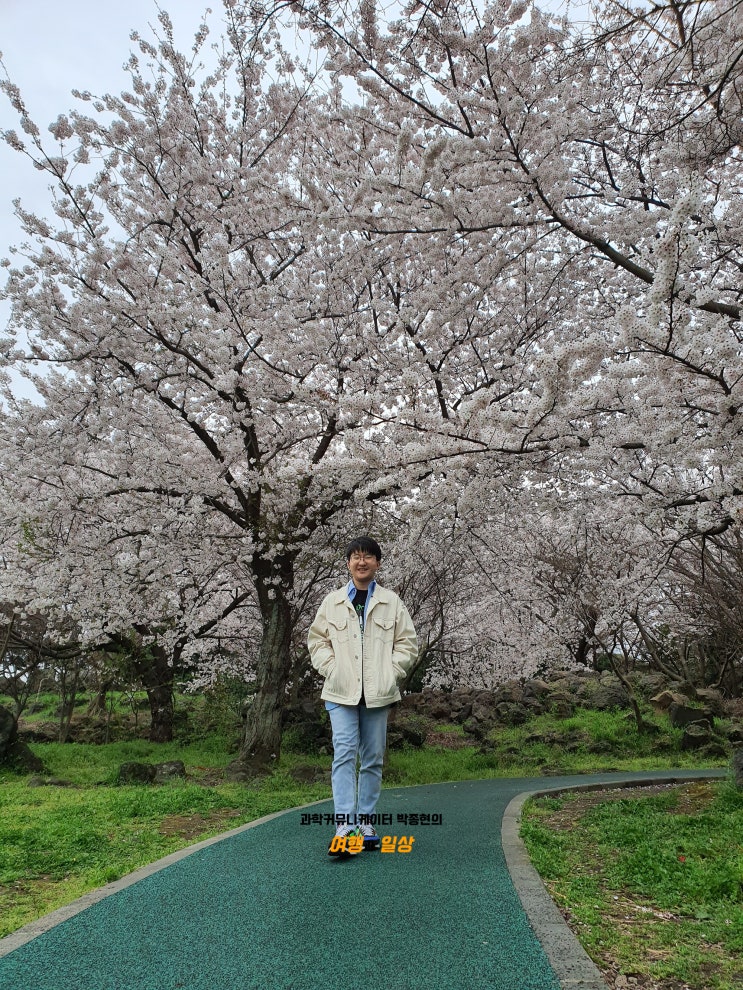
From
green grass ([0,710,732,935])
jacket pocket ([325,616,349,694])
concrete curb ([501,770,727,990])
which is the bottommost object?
green grass ([0,710,732,935])

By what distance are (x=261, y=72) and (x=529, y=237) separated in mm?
4025

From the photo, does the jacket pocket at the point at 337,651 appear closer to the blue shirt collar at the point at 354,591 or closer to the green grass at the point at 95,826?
the blue shirt collar at the point at 354,591

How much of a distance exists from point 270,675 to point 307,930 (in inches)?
291

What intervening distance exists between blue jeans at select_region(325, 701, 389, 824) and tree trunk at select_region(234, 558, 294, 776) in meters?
5.97

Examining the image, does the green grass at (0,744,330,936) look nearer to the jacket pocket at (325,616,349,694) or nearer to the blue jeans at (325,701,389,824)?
the blue jeans at (325,701,389,824)

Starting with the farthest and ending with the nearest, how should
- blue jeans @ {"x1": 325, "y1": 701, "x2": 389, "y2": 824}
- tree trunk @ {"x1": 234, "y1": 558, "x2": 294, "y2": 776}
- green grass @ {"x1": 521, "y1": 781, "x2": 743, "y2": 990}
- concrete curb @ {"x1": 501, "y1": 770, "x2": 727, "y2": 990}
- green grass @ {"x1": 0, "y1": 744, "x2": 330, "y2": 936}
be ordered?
tree trunk @ {"x1": 234, "y1": 558, "x2": 294, "y2": 776}, blue jeans @ {"x1": 325, "y1": 701, "x2": 389, "y2": 824}, green grass @ {"x1": 0, "y1": 744, "x2": 330, "y2": 936}, green grass @ {"x1": 521, "y1": 781, "x2": 743, "y2": 990}, concrete curb @ {"x1": 501, "y1": 770, "x2": 727, "y2": 990}

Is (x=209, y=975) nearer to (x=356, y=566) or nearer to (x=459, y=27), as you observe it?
(x=356, y=566)

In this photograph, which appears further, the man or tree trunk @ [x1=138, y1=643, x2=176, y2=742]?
tree trunk @ [x1=138, y1=643, x2=176, y2=742]

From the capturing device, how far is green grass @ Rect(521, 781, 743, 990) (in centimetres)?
253

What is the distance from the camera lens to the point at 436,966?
2295 mm

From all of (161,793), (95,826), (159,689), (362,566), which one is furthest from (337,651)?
(159,689)

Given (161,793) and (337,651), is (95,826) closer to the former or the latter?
(161,793)

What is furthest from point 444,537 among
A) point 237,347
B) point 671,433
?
point 671,433

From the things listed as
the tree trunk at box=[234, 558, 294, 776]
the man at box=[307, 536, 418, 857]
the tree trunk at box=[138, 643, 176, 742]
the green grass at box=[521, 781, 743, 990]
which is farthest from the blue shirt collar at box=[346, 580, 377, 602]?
the tree trunk at box=[138, 643, 176, 742]
